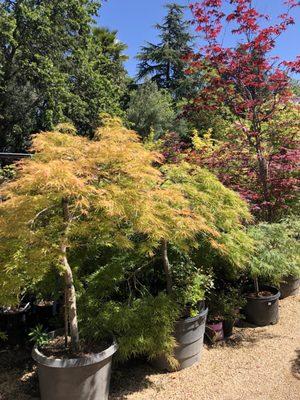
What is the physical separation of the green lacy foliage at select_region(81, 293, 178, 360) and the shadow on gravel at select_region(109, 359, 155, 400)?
0.28 metres

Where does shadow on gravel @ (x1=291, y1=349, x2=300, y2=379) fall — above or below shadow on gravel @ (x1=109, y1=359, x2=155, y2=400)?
below

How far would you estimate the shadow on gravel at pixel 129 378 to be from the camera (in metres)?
2.94

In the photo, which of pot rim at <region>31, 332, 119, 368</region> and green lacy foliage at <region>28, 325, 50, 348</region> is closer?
pot rim at <region>31, 332, 119, 368</region>

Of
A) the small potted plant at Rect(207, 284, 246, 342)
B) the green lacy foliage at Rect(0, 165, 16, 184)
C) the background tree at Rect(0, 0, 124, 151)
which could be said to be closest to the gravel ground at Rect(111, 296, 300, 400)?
the small potted plant at Rect(207, 284, 246, 342)

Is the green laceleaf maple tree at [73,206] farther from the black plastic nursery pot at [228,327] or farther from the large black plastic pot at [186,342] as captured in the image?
the black plastic nursery pot at [228,327]

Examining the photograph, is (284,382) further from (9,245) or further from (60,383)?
(9,245)

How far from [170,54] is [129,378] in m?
20.4

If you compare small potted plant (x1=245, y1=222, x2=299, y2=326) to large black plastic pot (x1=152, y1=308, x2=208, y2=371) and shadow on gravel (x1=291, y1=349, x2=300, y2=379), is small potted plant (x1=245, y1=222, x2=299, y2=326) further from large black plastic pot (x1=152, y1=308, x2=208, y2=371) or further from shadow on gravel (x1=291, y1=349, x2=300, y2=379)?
large black plastic pot (x1=152, y1=308, x2=208, y2=371)

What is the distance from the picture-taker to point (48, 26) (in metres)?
13.1

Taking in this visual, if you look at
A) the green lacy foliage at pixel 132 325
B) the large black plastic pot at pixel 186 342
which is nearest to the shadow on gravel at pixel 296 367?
the large black plastic pot at pixel 186 342

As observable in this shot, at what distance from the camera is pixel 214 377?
10.4ft

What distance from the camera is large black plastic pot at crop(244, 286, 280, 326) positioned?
13.8 ft

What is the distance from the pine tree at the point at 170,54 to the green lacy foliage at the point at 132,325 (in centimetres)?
1944

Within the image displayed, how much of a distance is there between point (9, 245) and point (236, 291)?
249cm
